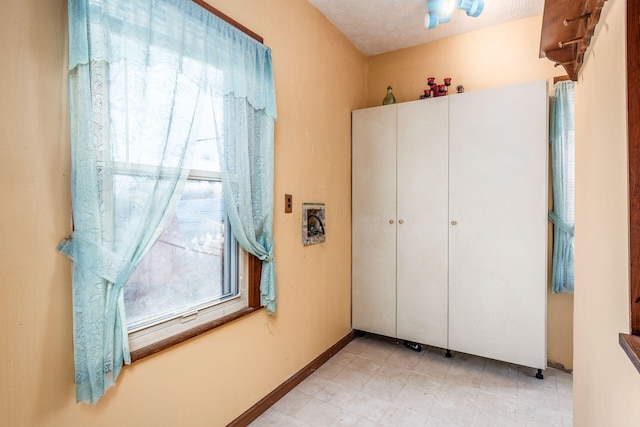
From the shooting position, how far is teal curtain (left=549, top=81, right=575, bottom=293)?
2293 mm

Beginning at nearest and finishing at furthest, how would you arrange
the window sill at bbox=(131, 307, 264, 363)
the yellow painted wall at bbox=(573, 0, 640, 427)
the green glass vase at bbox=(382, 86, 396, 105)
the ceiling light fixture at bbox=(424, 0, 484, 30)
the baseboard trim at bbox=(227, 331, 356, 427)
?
1. the yellow painted wall at bbox=(573, 0, 640, 427)
2. the window sill at bbox=(131, 307, 264, 363)
3. the baseboard trim at bbox=(227, 331, 356, 427)
4. the ceiling light fixture at bbox=(424, 0, 484, 30)
5. the green glass vase at bbox=(382, 86, 396, 105)

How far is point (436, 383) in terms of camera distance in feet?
7.39

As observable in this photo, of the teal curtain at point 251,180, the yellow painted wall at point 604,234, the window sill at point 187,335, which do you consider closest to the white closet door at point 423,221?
the yellow painted wall at point 604,234

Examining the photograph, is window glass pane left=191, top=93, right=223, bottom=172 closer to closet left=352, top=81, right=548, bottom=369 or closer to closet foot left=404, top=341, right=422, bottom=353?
closet left=352, top=81, right=548, bottom=369

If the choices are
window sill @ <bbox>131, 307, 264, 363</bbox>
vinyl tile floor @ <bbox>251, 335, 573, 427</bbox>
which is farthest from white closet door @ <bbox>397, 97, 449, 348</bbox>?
window sill @ <bbox>131, 307, 264, 363</bbox>

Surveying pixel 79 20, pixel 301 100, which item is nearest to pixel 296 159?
pixel 301 100

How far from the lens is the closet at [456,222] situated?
2.25m

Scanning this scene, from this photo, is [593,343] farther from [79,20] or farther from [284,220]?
[79,20]

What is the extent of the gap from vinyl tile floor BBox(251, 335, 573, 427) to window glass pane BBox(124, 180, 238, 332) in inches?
33.9

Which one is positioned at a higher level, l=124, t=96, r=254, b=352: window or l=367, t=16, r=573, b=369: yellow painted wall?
l=367, t=16, r=573, b=369: yellow painted wall

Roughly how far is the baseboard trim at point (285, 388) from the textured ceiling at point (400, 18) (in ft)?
8.73

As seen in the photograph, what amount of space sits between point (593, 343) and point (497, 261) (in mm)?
1223

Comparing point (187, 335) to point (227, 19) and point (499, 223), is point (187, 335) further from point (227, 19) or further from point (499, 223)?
point (499, 223)

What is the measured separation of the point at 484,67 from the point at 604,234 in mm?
2165
